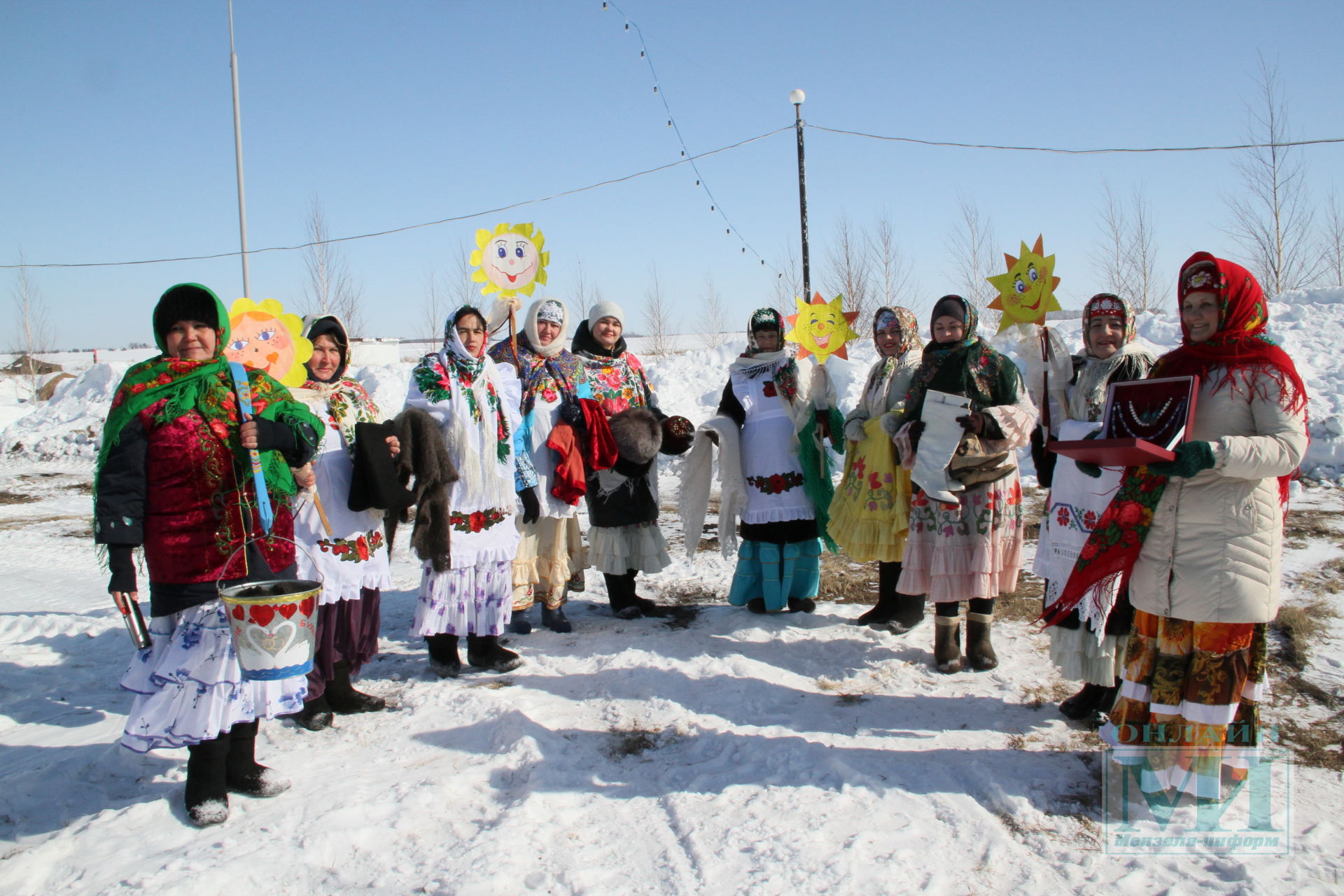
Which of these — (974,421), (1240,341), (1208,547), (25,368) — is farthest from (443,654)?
(25,368)

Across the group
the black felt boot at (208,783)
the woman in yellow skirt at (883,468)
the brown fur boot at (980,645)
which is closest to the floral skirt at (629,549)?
the woman in yellow skirt at (883,468)

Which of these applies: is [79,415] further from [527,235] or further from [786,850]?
[786,850]

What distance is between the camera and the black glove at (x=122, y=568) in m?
2.55

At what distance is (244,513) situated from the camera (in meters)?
2.87

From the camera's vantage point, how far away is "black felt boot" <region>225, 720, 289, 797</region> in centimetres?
307

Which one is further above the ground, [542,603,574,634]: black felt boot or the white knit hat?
the white knit hat

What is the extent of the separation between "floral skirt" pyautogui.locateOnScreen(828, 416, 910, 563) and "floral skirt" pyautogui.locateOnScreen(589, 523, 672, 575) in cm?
132

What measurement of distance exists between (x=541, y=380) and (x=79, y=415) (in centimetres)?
1748

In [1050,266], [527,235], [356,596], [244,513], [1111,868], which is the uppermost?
[527,235]

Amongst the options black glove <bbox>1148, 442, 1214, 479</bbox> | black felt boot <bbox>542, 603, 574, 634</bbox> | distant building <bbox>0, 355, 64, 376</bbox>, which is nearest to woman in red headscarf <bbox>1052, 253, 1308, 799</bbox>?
black glove <bbox>1148, 442, 1214, 479</bbox>

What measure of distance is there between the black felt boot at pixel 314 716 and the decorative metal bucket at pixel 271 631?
47.7 inches

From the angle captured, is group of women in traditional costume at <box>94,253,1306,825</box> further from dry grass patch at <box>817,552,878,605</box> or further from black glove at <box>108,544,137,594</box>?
dry grass patch at <box>817,552,878,605</box>

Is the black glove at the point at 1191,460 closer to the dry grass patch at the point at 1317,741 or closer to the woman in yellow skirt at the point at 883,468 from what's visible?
the dry grass patch at the point at 1317,741

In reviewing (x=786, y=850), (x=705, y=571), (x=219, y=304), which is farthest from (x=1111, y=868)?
(x=705, y=571)
